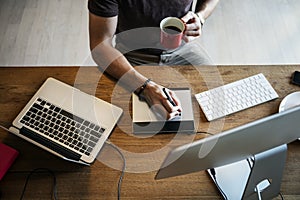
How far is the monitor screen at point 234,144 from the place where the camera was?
750 millimetres

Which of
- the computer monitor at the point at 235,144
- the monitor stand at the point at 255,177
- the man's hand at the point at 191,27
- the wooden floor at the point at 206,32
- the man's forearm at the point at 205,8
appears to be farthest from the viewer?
the wooden floor at the point at 206,32

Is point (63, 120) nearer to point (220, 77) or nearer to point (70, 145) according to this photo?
point (70, 145)

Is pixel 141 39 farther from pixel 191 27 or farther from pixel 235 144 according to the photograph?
pixel 235 144

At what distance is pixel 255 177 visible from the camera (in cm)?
100

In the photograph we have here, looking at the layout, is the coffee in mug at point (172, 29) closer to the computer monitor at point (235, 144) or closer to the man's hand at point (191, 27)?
the man's hand at point (191, 27)

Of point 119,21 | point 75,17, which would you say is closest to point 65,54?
point 75,17

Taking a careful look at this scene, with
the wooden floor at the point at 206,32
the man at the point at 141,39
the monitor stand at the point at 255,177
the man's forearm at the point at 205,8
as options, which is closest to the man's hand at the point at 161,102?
the man at the point at 141,39

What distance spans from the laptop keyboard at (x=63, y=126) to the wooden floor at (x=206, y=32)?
1087 millimetres

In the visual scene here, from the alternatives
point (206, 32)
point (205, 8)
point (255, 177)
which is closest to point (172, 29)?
point (205, 8)

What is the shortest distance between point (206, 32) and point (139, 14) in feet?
3.70

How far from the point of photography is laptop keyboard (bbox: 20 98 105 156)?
43.4 inches

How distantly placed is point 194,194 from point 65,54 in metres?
1.51

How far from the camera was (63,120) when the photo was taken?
1.14m

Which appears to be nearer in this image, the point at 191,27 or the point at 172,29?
the point at 172,29
